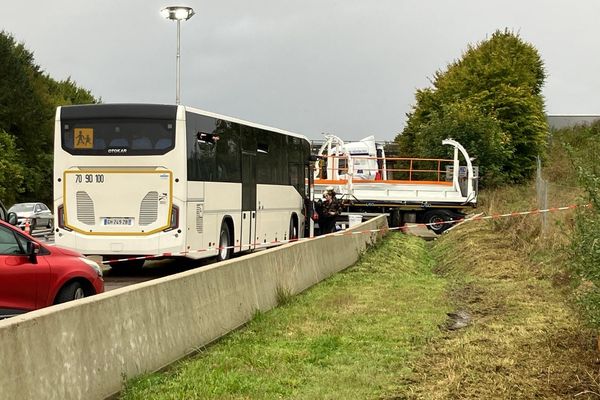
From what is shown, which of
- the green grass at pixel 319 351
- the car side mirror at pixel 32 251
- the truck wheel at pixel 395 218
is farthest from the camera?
the truck wheel at pixel 395 218

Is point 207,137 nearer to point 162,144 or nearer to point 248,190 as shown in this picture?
point 162,144

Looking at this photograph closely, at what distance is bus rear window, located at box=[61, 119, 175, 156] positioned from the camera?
15234 mm

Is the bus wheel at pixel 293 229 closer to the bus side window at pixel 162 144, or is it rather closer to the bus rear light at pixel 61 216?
the bus side window at pixel 162 144

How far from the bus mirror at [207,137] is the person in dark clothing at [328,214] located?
1109 cm

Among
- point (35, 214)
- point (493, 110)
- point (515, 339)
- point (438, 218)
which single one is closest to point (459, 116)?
point (493, 110)

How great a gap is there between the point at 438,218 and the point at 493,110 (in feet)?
52.6

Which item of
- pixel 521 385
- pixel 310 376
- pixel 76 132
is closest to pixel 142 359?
pixel 310 376

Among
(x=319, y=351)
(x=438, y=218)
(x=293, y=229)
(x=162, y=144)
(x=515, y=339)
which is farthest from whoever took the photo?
Result: (x=438, y=218)

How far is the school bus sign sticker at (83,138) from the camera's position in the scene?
50.8ft

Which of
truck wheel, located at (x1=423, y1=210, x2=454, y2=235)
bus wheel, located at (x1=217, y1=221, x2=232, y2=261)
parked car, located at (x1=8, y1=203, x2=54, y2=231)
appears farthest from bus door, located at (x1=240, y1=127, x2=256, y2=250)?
parked car, located at (x1=8, y1=203, x2=54, y2=231)

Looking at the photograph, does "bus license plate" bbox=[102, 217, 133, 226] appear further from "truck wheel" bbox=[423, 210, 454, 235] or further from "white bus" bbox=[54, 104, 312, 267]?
"truck wheel" bbox=[423, 210, 454, 235]

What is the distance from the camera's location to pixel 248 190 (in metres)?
18.9

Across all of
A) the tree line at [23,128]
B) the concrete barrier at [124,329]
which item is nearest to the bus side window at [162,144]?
the concrete barrier at [124,329]

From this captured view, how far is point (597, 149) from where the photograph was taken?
802 cm
